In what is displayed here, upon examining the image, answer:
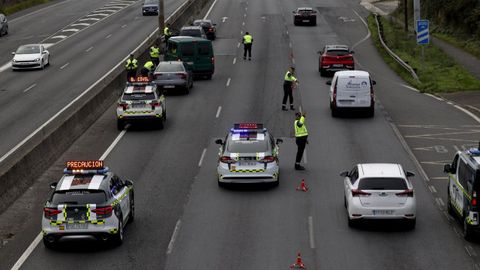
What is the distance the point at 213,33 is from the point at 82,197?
4734cm

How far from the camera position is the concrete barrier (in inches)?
1040

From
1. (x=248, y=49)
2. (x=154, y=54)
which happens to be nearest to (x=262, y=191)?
(x=154, y=54)

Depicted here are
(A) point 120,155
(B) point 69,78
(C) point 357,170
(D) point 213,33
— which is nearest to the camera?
(C) point 357,170

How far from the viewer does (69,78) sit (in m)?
51.7

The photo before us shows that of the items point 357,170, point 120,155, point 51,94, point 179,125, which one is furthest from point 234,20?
point 357,170

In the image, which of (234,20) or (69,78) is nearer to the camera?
(69,78)

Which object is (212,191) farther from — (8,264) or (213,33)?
(213,33)

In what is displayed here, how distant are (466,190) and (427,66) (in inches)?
1270

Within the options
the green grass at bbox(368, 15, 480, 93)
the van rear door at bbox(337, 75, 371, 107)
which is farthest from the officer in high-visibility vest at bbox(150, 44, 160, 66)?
the van rear door at bbox(337, 75, 371, 107)

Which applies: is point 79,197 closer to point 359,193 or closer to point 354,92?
point 359,193

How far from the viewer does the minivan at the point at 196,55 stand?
50.3 metres

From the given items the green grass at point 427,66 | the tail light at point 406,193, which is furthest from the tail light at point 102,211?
the green grass at point 427,66

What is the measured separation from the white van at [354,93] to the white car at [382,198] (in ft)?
50.5

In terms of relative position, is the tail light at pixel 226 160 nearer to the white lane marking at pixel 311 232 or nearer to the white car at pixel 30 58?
the white lane marking at pixel 311 232
